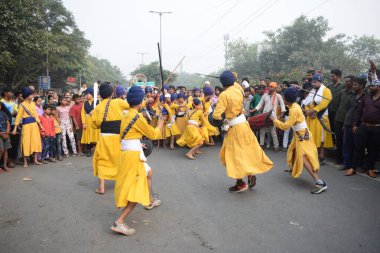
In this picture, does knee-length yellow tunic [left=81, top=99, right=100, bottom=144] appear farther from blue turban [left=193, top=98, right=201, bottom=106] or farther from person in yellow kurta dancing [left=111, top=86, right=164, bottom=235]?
person in yellow kurta dancing [left=111, top=86, right=164, bottom=235]

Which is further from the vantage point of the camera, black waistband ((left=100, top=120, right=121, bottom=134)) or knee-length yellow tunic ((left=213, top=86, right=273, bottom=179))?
black waistband ((left=100, top=120, right=121, bottom=134))

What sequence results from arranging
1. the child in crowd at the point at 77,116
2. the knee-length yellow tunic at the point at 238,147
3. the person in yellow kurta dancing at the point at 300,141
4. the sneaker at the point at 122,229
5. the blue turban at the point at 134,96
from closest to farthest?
the sneaker at the point at 122,229
the blue turban at the point at 134,96
the knee-length yellow tunic at the point at 238,147
the person in yellow kurta dancing at the point at 300,141
the child in crowd at the point at 77,116

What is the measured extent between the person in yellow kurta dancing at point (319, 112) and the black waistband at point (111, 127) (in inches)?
173

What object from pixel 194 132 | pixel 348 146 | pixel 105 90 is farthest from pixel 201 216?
pixel 194 132

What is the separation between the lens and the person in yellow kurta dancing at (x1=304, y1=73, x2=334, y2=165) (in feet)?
23.4

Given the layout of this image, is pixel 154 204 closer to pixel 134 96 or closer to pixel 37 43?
pixel 134 96

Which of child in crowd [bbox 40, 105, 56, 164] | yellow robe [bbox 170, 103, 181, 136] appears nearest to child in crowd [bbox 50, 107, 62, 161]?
child in crowd [bbox 40, 105, 56, 164]

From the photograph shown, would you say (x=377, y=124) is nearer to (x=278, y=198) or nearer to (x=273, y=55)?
(x=278, y=198)

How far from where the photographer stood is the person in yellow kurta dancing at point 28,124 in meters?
7.92

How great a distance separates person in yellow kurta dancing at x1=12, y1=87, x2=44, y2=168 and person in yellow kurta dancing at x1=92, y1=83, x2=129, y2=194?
10.7 ft

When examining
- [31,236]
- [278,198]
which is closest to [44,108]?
[31,236]

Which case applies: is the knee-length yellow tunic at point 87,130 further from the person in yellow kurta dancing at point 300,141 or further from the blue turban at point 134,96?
the person in yellow kurta dancing at point 300,141

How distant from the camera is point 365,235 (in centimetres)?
384

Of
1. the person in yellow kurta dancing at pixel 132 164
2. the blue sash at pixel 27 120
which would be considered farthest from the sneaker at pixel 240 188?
the blue sash at pixel 27 120
